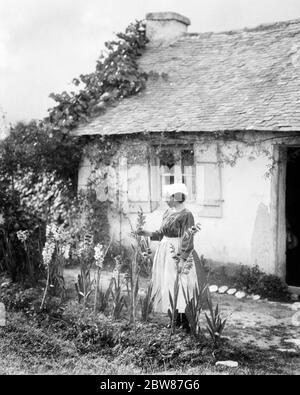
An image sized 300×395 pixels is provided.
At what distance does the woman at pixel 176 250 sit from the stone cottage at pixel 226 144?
9.42ft

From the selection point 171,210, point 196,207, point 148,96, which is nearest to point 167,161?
point 196,207

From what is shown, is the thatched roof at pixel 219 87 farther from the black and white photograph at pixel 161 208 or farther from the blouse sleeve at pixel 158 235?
the blouse sleeve at pixel 158 235

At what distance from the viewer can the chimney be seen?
588 inches

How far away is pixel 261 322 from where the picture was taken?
817 centimetres

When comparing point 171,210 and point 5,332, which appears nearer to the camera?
point 5,332

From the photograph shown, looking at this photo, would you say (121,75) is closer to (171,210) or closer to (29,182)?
(29,182)

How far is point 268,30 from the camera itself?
13297 millimetres

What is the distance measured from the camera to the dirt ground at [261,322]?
7.18 meters

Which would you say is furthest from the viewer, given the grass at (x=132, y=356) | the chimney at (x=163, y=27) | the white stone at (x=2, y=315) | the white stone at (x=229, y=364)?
the chimney at (x=163, y=27)

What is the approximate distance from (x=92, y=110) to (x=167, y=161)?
246 cm

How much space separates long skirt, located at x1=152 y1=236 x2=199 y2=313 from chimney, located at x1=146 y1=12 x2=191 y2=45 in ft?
29.7

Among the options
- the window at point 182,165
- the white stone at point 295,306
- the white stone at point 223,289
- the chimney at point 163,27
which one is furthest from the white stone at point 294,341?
the chimney at point 163,27

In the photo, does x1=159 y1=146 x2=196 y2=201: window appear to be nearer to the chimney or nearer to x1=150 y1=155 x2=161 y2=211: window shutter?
x1=150 y1=155 x2=161 y2=211: window shutter

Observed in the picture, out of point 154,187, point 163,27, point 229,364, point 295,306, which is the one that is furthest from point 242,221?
point 163,27
